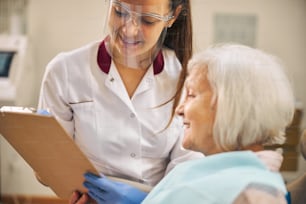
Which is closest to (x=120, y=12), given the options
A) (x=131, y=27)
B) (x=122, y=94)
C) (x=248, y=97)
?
(x=131, y=27)

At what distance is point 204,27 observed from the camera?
904mm

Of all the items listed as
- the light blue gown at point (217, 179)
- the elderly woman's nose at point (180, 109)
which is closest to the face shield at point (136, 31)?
the elderly woman's nose at point (180, 109)

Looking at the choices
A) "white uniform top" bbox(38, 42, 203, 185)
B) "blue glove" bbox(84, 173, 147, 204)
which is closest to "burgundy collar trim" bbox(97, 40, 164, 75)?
"white uniform top" bbox(38, 42, 203, 185)

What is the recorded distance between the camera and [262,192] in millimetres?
754

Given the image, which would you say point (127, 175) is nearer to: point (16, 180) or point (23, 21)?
point (16, 180)

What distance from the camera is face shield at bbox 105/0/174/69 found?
84cm

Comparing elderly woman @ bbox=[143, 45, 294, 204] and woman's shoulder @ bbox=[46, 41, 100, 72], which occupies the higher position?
woman's shoulder @ bbox=[46, 41, 100, 72]

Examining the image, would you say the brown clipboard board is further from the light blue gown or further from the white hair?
the white hair

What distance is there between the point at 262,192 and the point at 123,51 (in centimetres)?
38

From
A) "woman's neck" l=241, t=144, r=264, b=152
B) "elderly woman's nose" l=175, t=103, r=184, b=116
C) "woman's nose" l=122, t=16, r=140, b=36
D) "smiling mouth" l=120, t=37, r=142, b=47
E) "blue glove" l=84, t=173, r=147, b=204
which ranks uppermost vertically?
"woman's nose" l=122, t=16, r=140, b=36

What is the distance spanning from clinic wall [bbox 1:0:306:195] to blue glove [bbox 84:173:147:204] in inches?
8.5

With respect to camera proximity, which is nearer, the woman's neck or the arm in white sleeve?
the woman's neck

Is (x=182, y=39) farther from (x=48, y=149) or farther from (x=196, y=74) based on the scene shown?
(x=48, y=149)

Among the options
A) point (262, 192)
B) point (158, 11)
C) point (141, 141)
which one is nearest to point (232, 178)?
point (262, 192)
